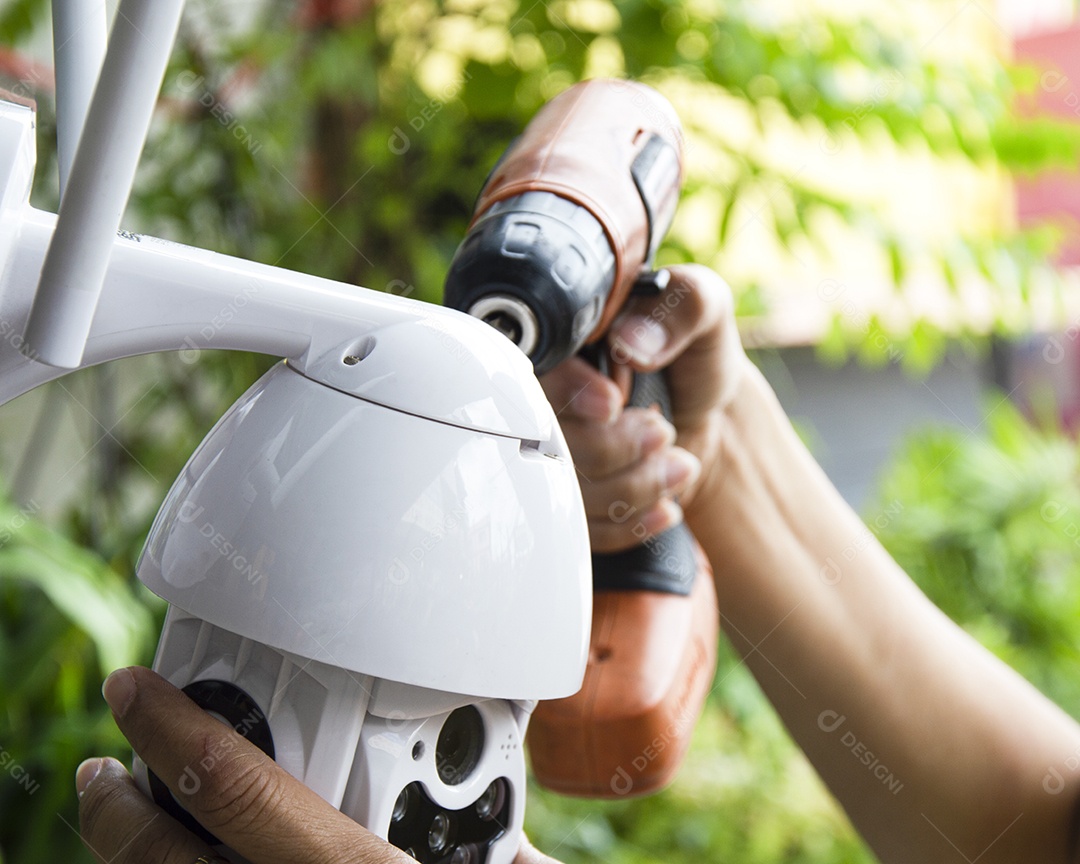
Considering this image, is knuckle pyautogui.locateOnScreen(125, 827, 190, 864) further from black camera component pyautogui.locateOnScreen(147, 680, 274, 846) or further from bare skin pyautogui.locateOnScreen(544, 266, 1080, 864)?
bare skin pyautogui.locateOnScreen(544, 266, 1080, 864)

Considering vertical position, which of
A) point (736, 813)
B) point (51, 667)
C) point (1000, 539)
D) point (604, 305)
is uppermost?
point (604, 305)

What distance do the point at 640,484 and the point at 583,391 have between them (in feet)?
0.21

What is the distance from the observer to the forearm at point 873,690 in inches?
27.5

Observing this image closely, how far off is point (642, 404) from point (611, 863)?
1232 millimetres

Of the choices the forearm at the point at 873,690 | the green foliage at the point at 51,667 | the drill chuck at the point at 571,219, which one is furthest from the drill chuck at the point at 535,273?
the green foliage at the point at 51,667

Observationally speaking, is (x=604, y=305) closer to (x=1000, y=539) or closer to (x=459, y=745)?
(x=459, y=745)

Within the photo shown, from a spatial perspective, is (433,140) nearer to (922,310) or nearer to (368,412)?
(922,310)

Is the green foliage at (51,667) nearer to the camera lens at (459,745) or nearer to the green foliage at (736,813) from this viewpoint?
the camera lens at (459,745)

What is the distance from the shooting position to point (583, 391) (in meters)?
0.52

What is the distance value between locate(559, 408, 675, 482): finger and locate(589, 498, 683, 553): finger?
0.08 feet

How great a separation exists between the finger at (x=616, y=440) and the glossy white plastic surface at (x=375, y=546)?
209 mm

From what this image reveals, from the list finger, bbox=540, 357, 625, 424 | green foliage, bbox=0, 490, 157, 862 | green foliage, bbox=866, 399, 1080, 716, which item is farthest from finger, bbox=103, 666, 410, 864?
green foliage, bbox=866, 399, 1080, 716

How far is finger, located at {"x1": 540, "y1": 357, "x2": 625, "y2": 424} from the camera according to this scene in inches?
20.5

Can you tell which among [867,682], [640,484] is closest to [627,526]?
[640,484]
